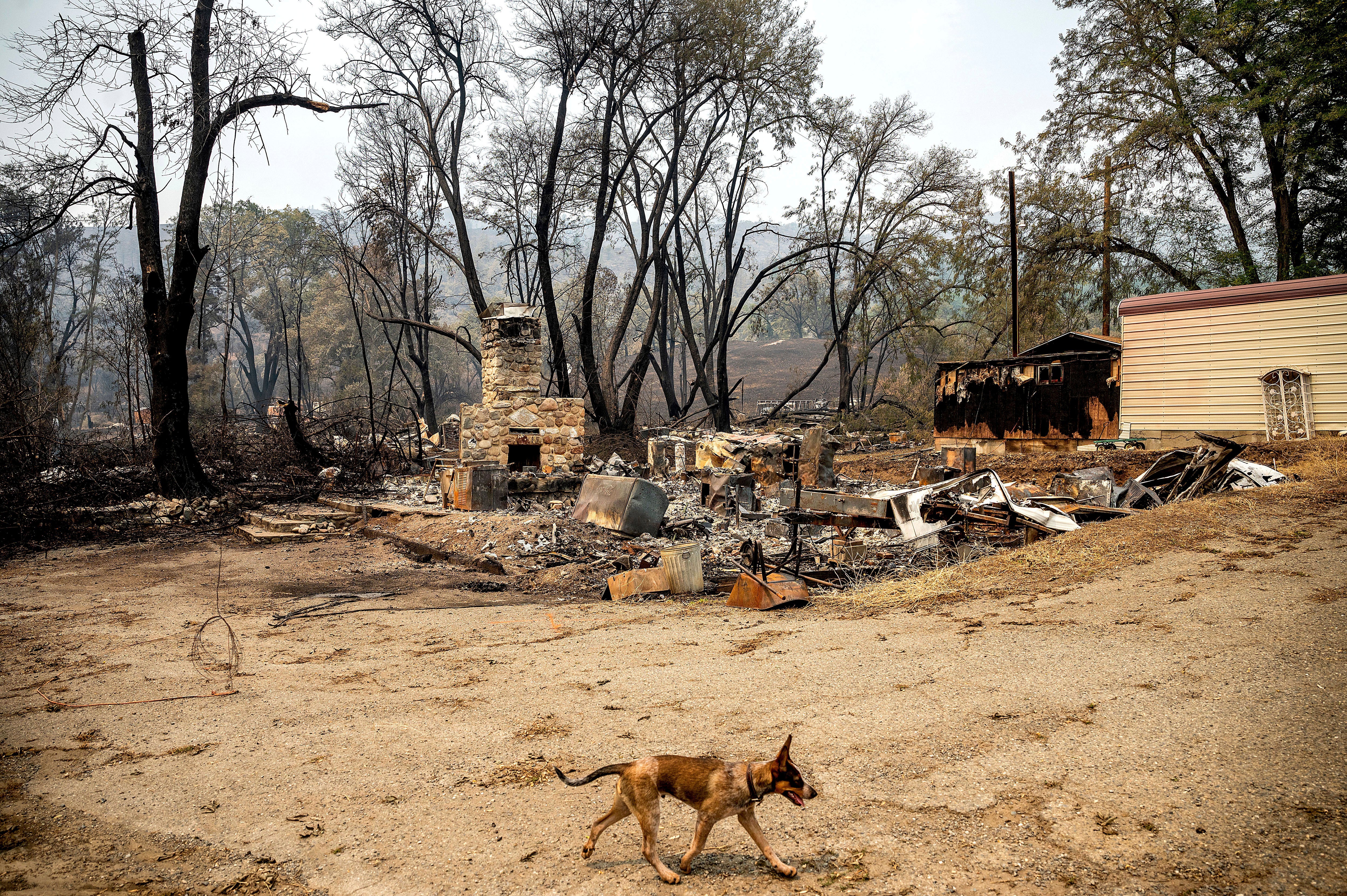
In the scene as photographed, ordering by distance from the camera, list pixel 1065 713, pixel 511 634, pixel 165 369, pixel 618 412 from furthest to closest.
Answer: pixel 618 412 → pixel 165 369 → pixel 511 634 → pixel 1065 713

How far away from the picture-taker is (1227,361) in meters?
15.5

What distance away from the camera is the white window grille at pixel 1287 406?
48.2 ft

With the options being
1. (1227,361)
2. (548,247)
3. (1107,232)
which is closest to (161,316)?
(548,247)

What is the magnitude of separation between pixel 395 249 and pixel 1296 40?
2922 centimetres

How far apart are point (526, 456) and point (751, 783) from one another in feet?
41.9

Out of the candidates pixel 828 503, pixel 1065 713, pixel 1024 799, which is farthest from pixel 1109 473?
pixel 1024 799

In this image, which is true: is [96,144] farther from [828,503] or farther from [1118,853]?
[1118,853]

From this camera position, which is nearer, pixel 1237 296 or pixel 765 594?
pixel 765 594

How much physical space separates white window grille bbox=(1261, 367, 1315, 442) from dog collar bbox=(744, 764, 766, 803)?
56.6 ft

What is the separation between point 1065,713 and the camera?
3316 millimetres

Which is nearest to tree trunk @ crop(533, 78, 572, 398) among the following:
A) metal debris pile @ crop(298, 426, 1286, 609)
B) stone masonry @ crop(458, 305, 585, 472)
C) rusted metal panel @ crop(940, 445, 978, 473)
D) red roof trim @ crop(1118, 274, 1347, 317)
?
stone masonry @ crop(458, 305, 585, 472)

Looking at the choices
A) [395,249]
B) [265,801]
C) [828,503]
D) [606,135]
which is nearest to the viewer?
[265,801]

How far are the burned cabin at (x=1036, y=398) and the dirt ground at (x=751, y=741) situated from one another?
12.3 metres

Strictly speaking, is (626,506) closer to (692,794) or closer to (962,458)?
(692,794)
